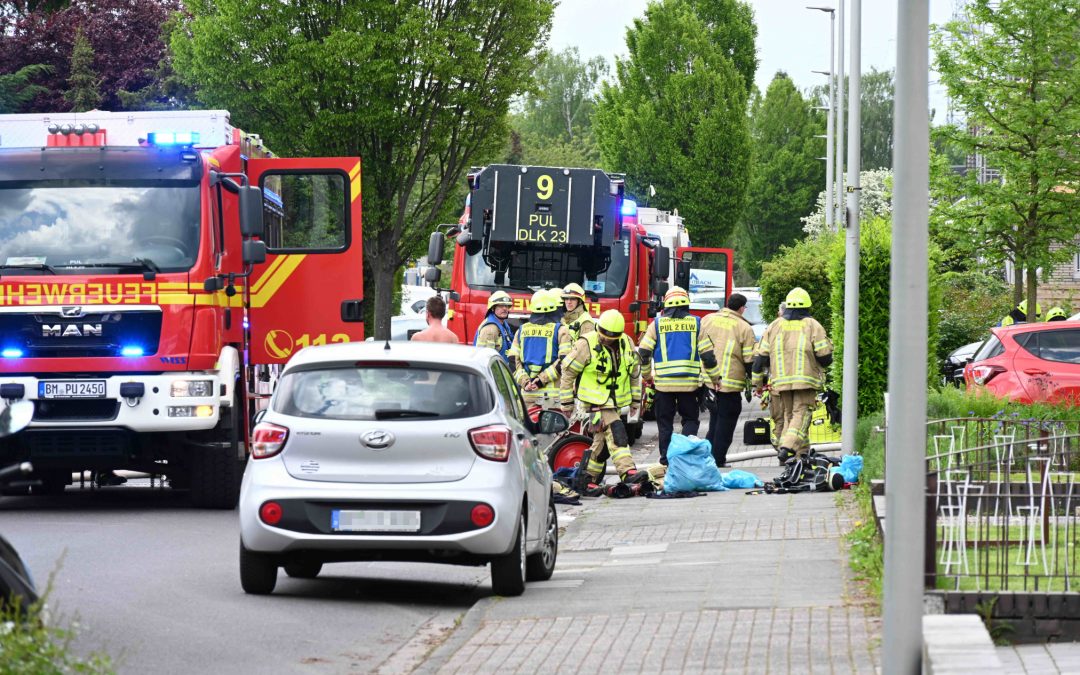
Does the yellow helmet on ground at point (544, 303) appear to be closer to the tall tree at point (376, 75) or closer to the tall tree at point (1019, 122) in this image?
the tall tree at point (1019, 122)

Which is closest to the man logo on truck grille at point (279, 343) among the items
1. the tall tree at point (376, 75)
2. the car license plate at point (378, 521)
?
the car license plate at point (378, 521)

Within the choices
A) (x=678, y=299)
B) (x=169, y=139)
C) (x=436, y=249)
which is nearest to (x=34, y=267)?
(x=169, y=139)

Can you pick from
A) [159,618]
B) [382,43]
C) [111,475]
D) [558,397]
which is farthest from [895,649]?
[382,43]

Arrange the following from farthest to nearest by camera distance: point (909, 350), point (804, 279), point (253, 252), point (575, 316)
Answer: point (804, 279)
point (575, 316)
point (253, 252)
point (909, 350)

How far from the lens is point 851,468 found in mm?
15805

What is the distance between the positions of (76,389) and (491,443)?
5652 mm

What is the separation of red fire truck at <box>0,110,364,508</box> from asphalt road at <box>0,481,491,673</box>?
0.84 metres

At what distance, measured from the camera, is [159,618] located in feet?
30.3

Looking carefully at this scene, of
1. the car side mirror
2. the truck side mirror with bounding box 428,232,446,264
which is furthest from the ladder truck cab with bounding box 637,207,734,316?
the car side mirror

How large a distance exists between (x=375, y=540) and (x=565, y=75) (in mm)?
94796

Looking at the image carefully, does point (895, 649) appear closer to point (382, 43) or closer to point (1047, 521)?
point (1047, 521)

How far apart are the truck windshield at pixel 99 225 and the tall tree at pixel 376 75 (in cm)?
1677

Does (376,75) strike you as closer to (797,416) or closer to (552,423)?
(797,416)

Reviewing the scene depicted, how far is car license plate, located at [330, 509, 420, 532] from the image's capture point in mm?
Answer: 9531
